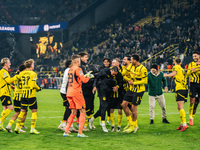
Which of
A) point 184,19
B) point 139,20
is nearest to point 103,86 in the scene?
point 184,19

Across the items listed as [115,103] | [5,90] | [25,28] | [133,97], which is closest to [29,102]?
[5,90]

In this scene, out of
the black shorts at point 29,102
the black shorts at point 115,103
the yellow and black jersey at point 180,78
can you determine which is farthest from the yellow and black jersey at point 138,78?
the black shorts at point 29,102

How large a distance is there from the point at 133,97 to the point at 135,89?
25 centimetres

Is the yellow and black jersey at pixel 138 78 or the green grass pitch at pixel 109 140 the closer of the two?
the green grass pitch at pixel 109 140

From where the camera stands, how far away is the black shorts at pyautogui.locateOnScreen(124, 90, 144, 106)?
9.21 meters

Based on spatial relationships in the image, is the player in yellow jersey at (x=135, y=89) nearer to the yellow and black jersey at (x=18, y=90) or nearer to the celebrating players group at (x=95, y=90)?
the celebrating players group at (x=95, y=90)

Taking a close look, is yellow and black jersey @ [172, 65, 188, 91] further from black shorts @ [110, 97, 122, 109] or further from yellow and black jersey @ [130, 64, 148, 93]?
black shorts @ [110, 97, 122, 109]

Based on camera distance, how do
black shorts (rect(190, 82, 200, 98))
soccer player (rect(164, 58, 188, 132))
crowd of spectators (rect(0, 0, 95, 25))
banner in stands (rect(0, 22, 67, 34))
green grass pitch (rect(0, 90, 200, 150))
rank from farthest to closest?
crowd of spectators (rect(0, 0, 95, 25)) → banner in stands (rect(0, 22, 67, 34)) → black shorts (rect(190, 82, 200, 98)) → soccer player (rect(164, 58, 188, 132)) → green grass pitch (rect(0, 90, 200, 150))

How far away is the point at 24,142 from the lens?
7836 mm

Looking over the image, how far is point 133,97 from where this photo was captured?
365 inches

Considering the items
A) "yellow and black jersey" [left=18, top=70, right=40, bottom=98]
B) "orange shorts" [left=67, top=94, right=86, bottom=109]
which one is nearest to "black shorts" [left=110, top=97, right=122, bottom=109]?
"orange shorts" [left=67, top=94, right=86, bottom=109]

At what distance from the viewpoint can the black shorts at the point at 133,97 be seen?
921cm

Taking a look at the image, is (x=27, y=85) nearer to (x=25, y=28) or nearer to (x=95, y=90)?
(x=95, y=90)

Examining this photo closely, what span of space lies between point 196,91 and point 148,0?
34974 millimetres
